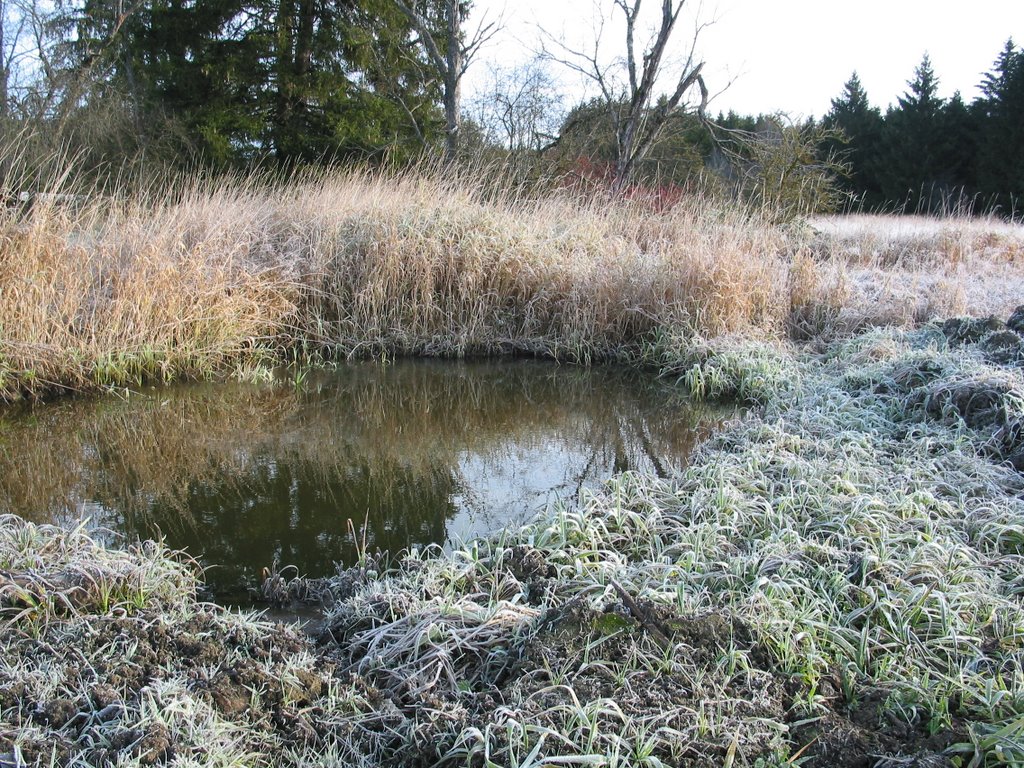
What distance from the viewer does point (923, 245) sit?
1129 centimetres

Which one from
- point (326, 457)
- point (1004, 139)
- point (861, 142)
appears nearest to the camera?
point (326, 457)

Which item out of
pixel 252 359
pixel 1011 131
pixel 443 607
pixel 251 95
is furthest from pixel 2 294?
pixel 1011 131

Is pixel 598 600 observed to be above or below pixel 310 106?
Result: below

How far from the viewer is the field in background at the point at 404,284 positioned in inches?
220

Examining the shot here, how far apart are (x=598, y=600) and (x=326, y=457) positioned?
2562 mm

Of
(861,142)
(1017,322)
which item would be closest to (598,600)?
(1017,322)

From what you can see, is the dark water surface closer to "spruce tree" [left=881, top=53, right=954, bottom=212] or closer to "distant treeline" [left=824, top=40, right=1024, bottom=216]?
"distant treeline" [left=824, top=40, right=1024, bottom=216]

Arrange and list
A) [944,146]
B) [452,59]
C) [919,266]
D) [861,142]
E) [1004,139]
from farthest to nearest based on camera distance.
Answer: [861,142] < [944,146] < [1004,139] < [452,59] < [919,266]

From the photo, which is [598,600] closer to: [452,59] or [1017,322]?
[1017,322]

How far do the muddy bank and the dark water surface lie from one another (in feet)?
1.32

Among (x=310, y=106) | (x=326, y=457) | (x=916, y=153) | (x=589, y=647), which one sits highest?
(x=916, y=153)

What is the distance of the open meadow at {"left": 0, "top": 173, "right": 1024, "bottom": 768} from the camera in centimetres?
179

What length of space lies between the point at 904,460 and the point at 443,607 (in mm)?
2610

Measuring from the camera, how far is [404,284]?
7195mm
